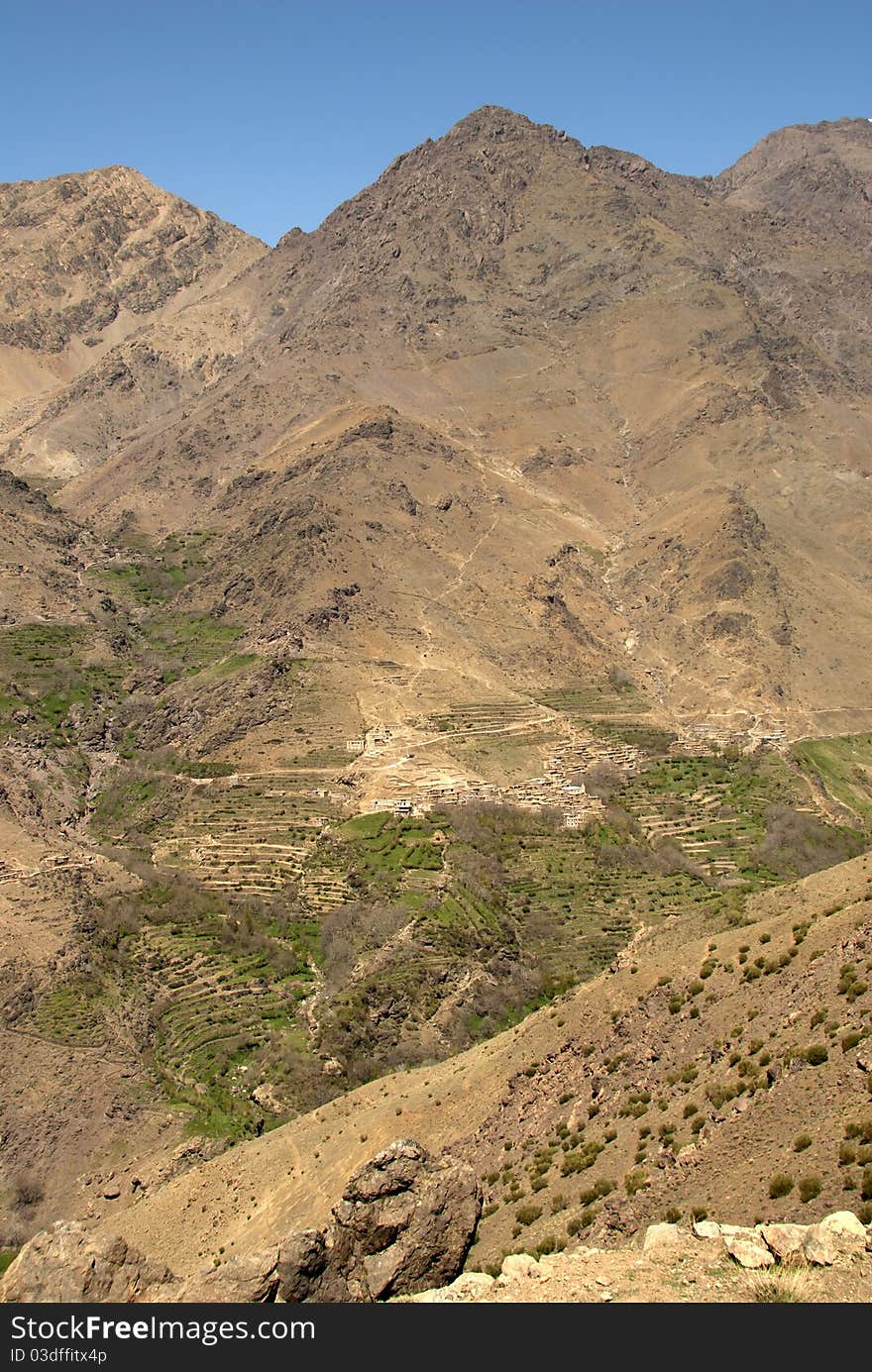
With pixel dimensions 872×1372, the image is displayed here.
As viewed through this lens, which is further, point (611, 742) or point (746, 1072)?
point (611, 742)

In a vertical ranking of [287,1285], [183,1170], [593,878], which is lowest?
[183,1170]

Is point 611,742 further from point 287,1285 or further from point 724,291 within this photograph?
point 724,291

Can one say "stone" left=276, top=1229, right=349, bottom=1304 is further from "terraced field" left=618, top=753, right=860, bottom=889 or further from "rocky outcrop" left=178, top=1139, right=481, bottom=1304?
"terraced field" left=618, top=753, right=860, bottom=889

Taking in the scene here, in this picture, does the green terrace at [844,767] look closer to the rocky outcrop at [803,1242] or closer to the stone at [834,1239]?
the rocky outcrop at [803,1242]

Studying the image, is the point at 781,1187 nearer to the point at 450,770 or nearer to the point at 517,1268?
the point at 517,1268

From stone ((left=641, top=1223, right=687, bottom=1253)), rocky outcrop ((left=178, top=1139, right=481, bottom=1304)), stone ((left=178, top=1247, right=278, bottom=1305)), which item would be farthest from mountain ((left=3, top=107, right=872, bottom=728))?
stone ((left=641, top=1223, right=687, bottom=1253))

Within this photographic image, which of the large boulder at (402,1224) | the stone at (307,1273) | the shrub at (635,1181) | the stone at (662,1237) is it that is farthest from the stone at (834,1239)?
the stone at (307,1273)

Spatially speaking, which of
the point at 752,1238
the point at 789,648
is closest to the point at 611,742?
the point at 789,648
